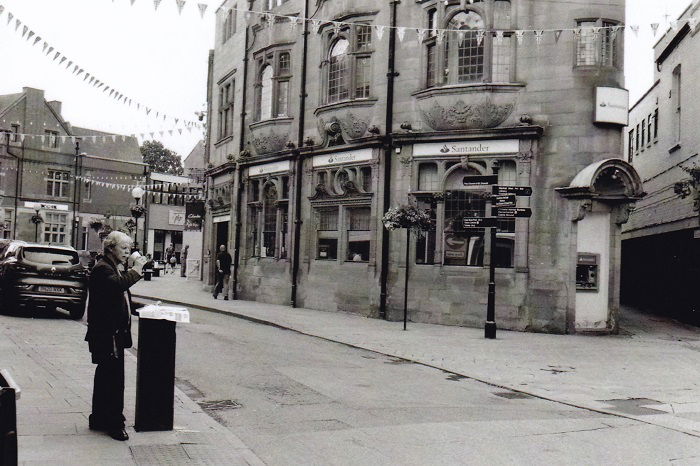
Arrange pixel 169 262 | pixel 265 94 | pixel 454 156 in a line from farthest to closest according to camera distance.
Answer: pixel 169 262, pixel 265 94, pixel 454 156

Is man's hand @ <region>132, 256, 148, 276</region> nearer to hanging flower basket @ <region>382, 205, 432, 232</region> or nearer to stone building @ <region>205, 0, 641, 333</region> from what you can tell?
stone building @ <region>205, 0, 641, 333</region>

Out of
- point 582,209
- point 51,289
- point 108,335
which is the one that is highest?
point 582,209

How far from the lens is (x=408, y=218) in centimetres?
1639

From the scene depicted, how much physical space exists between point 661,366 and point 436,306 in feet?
22.0

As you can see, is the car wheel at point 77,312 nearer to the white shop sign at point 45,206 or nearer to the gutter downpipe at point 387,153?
the gutter downpipe at point 387,153

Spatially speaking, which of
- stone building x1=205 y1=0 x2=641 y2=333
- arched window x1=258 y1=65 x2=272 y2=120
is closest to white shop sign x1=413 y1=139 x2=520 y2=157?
stone building x1=205 y1=0 x2=641 y2=333

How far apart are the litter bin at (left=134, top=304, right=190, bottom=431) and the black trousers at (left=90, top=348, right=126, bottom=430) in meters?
0.18

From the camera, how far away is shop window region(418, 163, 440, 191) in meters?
18.4

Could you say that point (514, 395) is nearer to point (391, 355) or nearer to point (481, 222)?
point (391, 355)

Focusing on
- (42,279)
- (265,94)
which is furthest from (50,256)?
(265,94)

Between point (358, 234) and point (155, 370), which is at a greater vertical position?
point (358, 234)

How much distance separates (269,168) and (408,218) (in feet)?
27.0

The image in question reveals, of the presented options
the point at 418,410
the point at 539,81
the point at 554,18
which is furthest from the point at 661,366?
the point at 554,18

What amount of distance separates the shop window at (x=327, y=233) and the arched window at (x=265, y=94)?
14.2 feet
